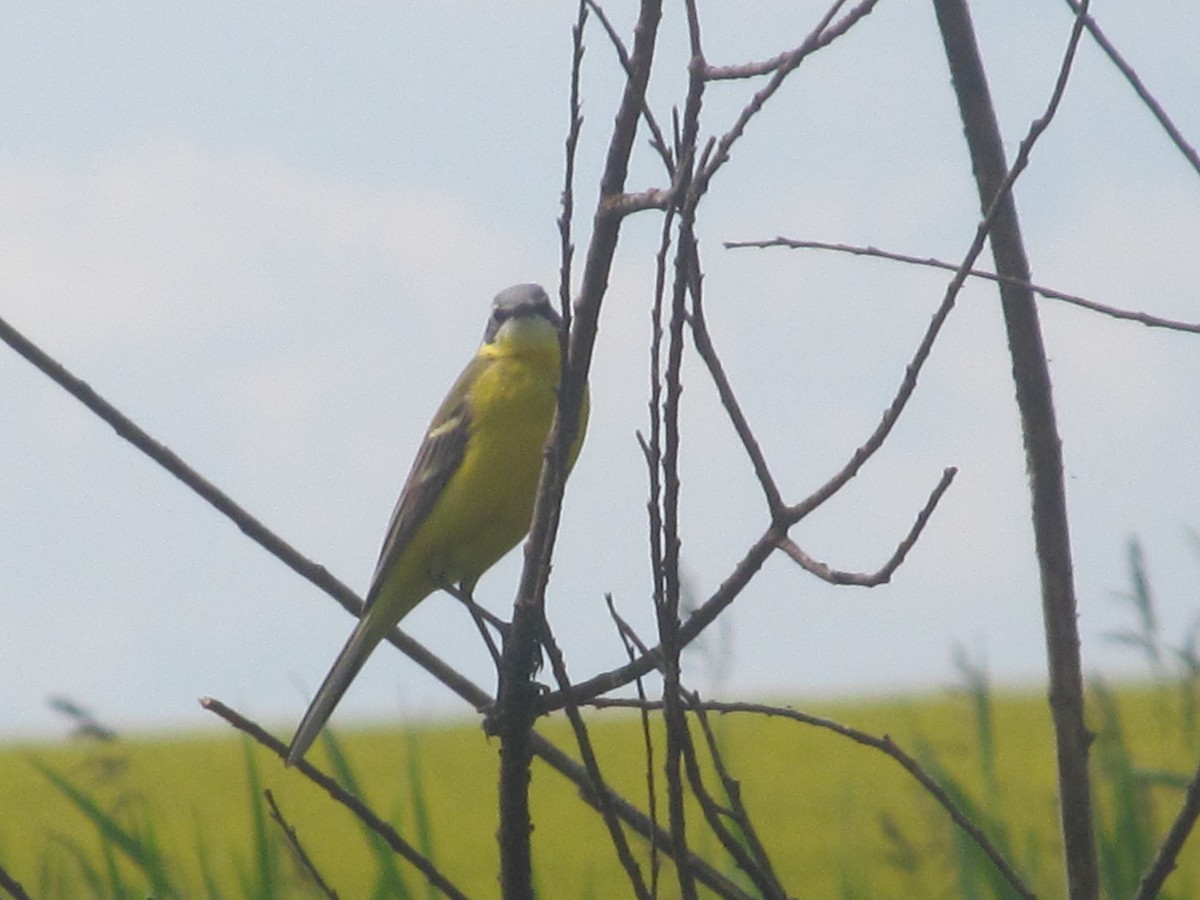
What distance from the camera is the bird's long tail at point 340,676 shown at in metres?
3.93

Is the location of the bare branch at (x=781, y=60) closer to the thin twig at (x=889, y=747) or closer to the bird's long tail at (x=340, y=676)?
the thin twig at (x=889, y=747)

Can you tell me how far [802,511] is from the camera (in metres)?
1.67

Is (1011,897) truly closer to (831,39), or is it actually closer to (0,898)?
(0,898)

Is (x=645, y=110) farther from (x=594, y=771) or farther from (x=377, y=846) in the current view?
(x=377, y=846)

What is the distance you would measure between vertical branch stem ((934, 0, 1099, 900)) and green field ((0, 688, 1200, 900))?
138 cm

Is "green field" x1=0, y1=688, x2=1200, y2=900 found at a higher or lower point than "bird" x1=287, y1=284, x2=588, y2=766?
lower

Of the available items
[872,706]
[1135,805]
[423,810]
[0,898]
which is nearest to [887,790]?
[872,706]

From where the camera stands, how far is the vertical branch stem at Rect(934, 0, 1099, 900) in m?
1.96

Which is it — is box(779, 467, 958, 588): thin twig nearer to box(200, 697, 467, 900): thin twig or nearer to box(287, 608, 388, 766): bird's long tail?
box(200, 697, 467, 900): thin twig

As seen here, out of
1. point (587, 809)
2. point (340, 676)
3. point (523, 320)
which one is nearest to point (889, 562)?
point (340, 676)

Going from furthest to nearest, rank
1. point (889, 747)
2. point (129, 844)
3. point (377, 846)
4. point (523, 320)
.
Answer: point (523, 320)
point (377, 846)
point (129, 844)
point (889, 747)

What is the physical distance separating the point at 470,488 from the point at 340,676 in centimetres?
59

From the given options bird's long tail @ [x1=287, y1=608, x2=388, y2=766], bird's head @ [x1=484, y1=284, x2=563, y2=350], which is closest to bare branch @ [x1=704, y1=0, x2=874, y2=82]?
bird's long tail @ [x1=287, y1=608, x2=388, y2=766]

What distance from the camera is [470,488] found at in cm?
448
